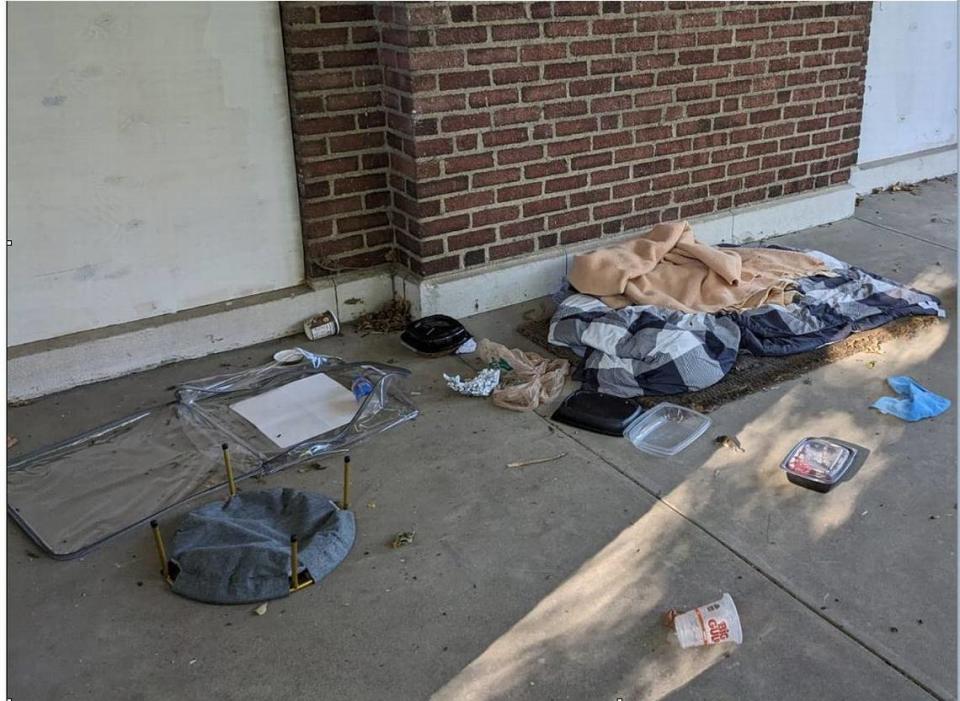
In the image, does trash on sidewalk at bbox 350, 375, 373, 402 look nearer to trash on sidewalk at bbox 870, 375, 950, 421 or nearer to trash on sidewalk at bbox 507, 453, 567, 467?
trash on sidewalk at bbox 507, 453, 567, 467

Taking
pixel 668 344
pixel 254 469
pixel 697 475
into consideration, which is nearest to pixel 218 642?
pixel 254 469

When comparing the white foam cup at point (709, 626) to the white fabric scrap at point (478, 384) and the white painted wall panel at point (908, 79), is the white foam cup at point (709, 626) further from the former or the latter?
the white painted wall panel at point (908, 79)

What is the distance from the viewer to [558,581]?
7.81 feet

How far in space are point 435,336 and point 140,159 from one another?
1.20 meters

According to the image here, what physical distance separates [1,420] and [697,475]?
6.30ft

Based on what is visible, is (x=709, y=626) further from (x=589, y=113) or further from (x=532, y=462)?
(x=589, y=113)

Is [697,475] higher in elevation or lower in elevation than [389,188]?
lower

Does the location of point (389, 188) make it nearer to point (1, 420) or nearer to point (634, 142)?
point (634, 142)

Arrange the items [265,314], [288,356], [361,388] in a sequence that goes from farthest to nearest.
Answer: [265,314] → [288,356] → [361,388]

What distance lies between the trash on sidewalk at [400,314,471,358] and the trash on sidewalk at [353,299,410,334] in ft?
0.48

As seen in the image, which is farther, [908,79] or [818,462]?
[908,79]

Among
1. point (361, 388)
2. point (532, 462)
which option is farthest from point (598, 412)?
point (361, 388)

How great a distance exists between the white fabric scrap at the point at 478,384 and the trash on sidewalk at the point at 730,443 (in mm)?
771

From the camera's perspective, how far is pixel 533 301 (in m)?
3.99
